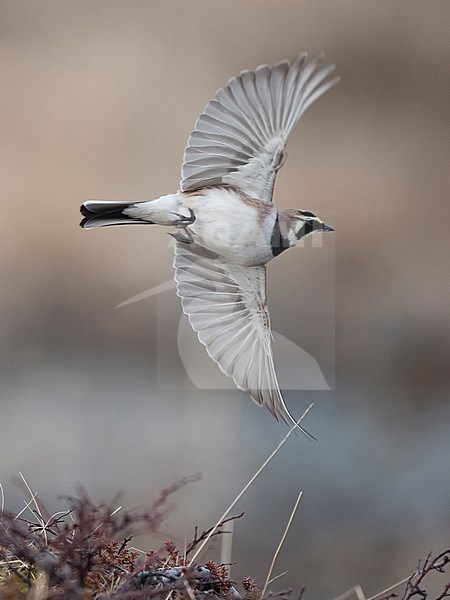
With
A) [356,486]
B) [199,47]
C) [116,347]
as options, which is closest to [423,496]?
[356,486]

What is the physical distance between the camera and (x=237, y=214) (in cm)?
132

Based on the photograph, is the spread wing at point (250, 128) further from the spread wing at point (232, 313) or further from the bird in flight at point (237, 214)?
the spread wing at point (232, 313)

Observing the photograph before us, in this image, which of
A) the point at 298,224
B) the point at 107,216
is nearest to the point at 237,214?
the point at 298,224

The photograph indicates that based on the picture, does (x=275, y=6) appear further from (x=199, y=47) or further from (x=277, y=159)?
(x=277, y=159)

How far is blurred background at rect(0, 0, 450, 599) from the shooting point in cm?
171

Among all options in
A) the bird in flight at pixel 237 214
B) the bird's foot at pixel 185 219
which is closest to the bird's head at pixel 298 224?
the bird in flight at pixel 237 214

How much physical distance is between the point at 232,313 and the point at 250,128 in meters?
0.32

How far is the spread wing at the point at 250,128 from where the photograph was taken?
126cm

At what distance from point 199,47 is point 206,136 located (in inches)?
20.8

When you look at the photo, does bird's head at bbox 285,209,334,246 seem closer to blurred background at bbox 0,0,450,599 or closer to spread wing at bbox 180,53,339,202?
spread wing at bbox 180,53,339,202

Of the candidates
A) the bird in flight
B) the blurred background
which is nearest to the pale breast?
the bird in flight

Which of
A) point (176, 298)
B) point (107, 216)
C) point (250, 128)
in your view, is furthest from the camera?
point (176, 298)

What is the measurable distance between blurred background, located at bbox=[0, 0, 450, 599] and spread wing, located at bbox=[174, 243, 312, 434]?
284mm

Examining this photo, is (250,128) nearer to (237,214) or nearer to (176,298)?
(237,214)
